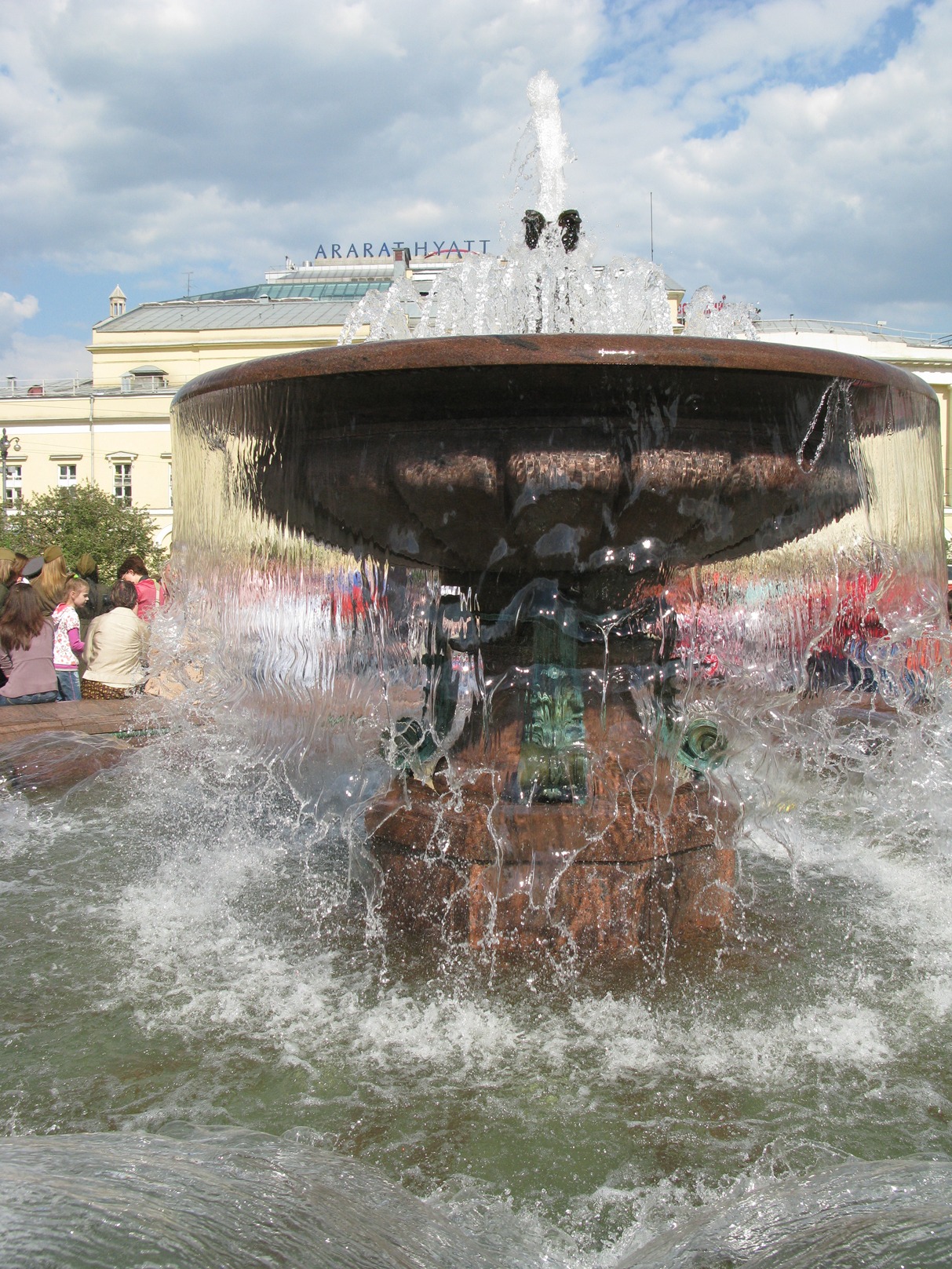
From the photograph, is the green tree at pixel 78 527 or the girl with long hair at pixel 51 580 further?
the green tree at pixel 78 527

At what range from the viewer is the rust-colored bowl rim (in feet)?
8.11

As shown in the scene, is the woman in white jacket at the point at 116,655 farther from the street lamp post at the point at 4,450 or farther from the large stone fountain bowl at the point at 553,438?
the street lamp post at the point at 4,450

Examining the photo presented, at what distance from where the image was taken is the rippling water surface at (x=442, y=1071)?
141cm

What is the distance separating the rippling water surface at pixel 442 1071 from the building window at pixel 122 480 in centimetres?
4487

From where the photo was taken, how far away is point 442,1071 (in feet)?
7.32

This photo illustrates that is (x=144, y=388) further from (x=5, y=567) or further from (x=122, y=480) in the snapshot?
(x=5, y=567)

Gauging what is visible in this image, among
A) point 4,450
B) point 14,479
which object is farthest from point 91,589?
point 14,479

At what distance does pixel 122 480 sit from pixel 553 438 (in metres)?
46.6

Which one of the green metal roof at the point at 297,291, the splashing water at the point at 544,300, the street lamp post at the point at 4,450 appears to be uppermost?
the green metal roof at the point at 297,291

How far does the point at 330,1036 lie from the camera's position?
2.38m

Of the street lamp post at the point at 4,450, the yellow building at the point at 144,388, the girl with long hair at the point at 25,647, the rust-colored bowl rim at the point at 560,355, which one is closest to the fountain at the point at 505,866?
the rust-colored bowl rim at the point at 560,355

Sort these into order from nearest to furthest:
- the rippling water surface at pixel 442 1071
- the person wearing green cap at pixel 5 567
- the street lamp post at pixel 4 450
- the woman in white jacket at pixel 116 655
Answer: the rippling water surface at pixel 442 1071 < the woman in white jacket at pixel 116 655 < the person wearing green cap at pixel 5 567 < the street lamp post at pixel 4 450

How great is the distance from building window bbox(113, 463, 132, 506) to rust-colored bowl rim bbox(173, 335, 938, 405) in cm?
4600

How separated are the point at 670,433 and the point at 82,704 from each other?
14.4 ft
